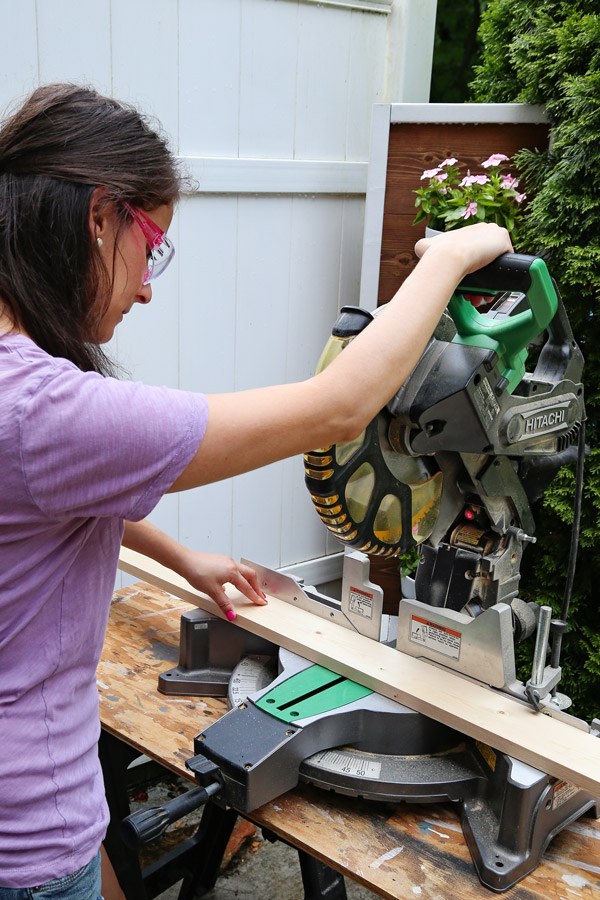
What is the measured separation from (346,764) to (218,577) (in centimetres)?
53

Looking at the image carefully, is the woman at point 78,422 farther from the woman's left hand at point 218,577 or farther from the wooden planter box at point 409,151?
the wooden planter box at point 409,151

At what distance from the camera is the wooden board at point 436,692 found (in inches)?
54.9

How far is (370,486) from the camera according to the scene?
143 cm

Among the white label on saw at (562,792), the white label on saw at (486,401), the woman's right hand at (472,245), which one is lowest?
the white label on saw at (562,792)

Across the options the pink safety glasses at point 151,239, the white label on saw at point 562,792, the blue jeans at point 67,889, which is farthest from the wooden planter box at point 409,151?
the blue jeans at point 67,889

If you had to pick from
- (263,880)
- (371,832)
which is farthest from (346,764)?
(263,880)

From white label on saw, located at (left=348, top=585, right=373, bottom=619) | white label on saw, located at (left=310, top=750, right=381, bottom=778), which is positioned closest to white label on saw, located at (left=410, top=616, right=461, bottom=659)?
white label on saw, located at (left=348, top=585, right=373, bottom=619)

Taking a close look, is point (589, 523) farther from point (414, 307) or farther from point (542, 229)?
point (414, 307)

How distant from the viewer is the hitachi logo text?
5.04ft

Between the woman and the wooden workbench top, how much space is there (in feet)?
1.25

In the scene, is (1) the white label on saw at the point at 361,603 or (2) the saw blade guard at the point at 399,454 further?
(1) the white label on saw at the point at 361,603

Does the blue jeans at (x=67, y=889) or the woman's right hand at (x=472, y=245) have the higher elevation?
the woman's right hand at (x=472, y=245)

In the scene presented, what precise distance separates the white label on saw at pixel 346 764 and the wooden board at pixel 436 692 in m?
0.13

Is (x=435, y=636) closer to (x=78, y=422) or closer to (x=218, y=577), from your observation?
(x=218, y=577)
